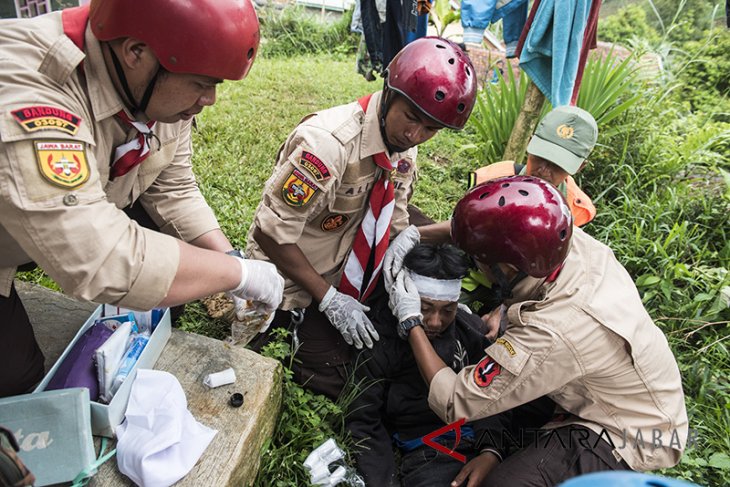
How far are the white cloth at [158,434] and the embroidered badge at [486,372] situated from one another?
1.14 meters

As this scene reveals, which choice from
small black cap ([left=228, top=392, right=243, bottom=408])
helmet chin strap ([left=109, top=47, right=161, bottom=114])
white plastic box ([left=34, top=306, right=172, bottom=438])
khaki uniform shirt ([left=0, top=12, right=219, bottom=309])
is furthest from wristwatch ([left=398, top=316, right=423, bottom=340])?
helmet chin strap ([left=109, top=47, right=161, bottom=114])

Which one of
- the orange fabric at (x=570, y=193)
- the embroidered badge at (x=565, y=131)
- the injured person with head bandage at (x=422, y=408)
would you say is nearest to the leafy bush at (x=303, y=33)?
the orange fabric at (x=570, y=193)

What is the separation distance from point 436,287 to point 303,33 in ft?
29.6

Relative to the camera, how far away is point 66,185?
4.68 ft

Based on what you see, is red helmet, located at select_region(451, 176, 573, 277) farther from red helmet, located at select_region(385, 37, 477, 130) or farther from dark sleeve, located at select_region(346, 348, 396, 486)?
dark sleeve, located at select_region(346, 348, 396, 486)

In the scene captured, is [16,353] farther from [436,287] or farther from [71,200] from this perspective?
[436,287]

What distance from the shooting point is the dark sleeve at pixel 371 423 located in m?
2.48

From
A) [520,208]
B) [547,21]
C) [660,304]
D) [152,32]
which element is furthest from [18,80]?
[660,304]

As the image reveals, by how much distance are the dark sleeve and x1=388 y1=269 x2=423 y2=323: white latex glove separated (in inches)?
13.0

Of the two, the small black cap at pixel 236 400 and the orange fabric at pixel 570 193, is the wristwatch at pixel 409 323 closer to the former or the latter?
the small black cap at pixel 236 400

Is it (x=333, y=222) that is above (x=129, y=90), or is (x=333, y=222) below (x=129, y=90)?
below

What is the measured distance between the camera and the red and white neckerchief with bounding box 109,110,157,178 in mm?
1929

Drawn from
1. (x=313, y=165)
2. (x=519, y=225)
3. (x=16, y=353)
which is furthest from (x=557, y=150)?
(x=16, y=353)

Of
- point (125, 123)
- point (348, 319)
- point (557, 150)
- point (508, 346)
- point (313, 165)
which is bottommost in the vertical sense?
point (348, 319)
